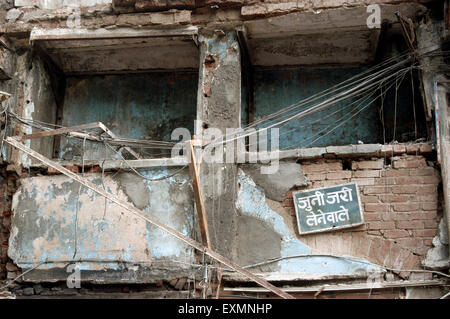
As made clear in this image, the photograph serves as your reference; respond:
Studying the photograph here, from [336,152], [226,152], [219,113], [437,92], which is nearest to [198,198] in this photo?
[226,152]

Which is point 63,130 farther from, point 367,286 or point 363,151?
point 367,286

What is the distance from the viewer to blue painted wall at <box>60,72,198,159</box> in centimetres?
808

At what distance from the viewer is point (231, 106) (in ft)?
23.0

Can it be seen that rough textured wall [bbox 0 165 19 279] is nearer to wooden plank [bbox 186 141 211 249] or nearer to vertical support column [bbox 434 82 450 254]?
wooden plank [bbox 186 141 211 249]

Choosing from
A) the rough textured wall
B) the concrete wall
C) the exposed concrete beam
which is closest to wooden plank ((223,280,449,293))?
A: the concrete wall

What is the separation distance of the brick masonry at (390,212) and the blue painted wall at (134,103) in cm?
218

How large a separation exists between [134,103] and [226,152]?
6.32 ft

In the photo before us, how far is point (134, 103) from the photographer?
8195 mm

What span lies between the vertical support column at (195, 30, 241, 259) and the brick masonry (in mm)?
639

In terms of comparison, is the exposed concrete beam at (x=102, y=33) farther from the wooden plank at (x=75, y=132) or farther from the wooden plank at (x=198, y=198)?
the wooden plank at (x=198, y=198)

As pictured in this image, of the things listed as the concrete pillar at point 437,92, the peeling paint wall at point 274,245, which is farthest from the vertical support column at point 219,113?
the concrete pillar at point 437,92

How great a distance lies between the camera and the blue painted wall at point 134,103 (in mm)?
8078

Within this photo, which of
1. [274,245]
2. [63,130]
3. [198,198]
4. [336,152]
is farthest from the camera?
[63,130]

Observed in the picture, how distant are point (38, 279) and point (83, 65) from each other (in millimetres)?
2879
